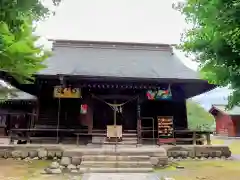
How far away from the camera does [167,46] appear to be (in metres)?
18.2

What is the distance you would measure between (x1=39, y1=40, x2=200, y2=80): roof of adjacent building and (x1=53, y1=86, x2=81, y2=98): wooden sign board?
847 millimetres

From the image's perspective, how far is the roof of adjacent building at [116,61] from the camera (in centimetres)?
1214

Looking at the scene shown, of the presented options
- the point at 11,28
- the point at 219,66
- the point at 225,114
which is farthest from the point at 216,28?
the point at 225,114

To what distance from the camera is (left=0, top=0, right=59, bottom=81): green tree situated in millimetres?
4074

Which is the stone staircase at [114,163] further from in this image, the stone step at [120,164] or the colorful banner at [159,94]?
the colorful banner at [159,94]

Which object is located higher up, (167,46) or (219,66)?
(167,46)

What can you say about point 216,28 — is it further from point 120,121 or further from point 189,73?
point 120,121

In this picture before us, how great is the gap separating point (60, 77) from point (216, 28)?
25.4 ft

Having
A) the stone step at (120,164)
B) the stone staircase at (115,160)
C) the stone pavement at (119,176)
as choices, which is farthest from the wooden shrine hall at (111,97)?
the stone pavement at (119,176)

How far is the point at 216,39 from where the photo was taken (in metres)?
4.84

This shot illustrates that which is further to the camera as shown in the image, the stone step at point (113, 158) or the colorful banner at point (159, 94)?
the colorful banner at point (159, 94)

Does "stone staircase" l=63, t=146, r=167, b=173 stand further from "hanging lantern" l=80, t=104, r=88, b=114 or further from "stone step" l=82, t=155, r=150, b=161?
"hanging lantern" l=80, t=104, r=88, b=114

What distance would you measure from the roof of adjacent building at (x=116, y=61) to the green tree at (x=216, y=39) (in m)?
5.86

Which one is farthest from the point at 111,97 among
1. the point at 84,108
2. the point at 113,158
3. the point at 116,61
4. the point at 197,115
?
the point at 197,115
